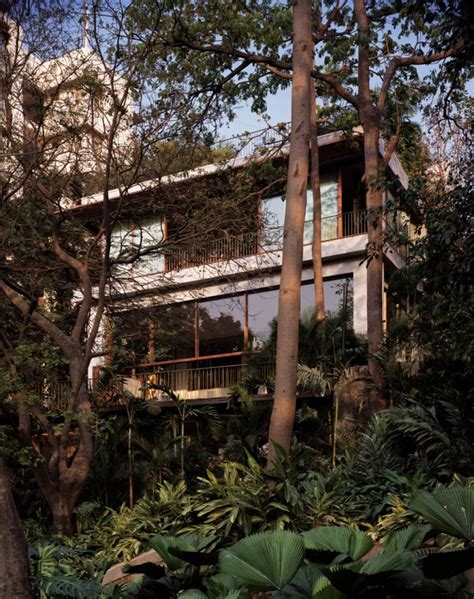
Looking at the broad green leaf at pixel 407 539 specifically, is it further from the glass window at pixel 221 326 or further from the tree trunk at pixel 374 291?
the glass window at pixel 221 326

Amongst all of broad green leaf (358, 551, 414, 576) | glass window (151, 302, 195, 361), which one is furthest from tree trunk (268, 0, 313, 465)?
glass window (151, 302, 195, 361)

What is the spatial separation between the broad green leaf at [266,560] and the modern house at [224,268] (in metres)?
9.28

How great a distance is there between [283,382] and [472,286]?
3268 mm

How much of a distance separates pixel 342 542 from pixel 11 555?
3055 mm

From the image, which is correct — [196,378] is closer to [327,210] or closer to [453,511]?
[327,210]

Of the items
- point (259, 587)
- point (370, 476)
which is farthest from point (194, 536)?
point (370, 476)

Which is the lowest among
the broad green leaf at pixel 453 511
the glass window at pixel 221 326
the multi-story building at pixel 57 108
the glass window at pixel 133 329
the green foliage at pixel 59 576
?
the green foliage at pixel 59 576

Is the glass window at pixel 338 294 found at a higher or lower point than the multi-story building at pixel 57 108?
lower

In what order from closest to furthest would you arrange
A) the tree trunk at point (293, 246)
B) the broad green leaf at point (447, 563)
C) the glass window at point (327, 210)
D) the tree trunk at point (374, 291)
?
the broad green leaf at point (447, 563)
the tree trunk at point (293, 246)
the tree trunk at point (374, 291)
the glass window at point (327, 210)

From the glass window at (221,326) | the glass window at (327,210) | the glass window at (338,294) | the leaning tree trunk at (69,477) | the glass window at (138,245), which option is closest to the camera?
the leaning tree trunk at (69,477)

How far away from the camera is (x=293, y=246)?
11547 millimetres

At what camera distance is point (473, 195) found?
10906 mm

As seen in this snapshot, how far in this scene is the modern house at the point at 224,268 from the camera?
52.9ft

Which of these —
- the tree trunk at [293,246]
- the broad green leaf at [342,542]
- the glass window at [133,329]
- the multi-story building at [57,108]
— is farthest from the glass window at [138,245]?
the broad green leaf at [342,542]
